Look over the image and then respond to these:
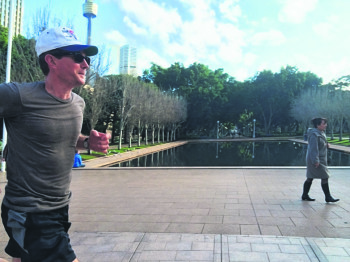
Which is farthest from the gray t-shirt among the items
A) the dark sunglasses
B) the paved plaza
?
the paved plaza

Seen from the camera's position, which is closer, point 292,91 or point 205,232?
point 205,232

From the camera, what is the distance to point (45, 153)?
1.76 meters

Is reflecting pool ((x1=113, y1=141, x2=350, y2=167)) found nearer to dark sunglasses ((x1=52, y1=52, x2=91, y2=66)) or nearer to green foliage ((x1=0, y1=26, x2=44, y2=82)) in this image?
green foliage ((x1=0, y1=26, x2=44, y2=82))

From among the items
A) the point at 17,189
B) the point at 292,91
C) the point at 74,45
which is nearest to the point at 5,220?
the point at 17,189

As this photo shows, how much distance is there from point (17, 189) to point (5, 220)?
24cm

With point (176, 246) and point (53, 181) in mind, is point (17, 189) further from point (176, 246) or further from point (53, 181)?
point (176, 246)

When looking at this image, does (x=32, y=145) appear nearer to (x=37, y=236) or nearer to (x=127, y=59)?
(x=37, y=236)

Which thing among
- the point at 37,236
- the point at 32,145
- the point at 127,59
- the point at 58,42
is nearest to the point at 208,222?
the point at 37,236

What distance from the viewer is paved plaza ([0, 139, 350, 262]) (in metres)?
3.74

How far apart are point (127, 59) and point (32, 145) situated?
3287 cm

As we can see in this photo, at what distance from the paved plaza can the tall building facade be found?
24152mm

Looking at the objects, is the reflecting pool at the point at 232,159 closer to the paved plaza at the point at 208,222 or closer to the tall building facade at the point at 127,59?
the paved plaza at the point at 208,222

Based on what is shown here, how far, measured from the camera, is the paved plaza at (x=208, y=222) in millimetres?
3736

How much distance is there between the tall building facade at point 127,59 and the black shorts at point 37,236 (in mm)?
30215
